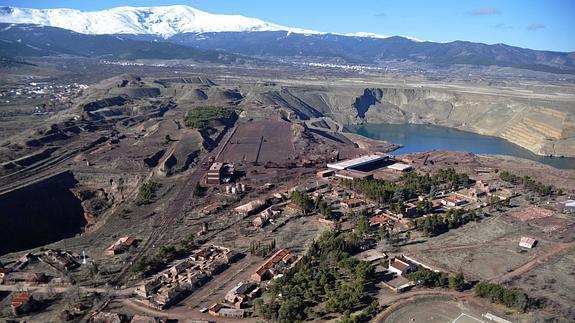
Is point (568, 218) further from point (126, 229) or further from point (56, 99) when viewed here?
point (56, 99)

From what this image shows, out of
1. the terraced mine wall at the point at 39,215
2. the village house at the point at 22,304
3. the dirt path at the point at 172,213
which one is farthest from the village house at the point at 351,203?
→ the village house at the point at 22,304

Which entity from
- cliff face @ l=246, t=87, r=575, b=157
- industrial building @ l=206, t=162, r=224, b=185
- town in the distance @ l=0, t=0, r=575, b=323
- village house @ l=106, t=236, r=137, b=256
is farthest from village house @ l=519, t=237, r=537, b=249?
cliff face @ l=246, t=87, r=575, b=157

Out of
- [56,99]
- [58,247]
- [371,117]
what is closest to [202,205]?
[58,247]

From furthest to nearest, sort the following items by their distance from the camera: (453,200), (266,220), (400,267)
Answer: (453,200), (266,220), (400,267)

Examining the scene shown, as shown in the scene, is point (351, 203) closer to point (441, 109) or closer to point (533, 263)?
point (533, 263)

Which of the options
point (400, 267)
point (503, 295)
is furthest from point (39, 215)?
point (503, 295)

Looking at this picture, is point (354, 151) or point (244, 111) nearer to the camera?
point (354, 151)
